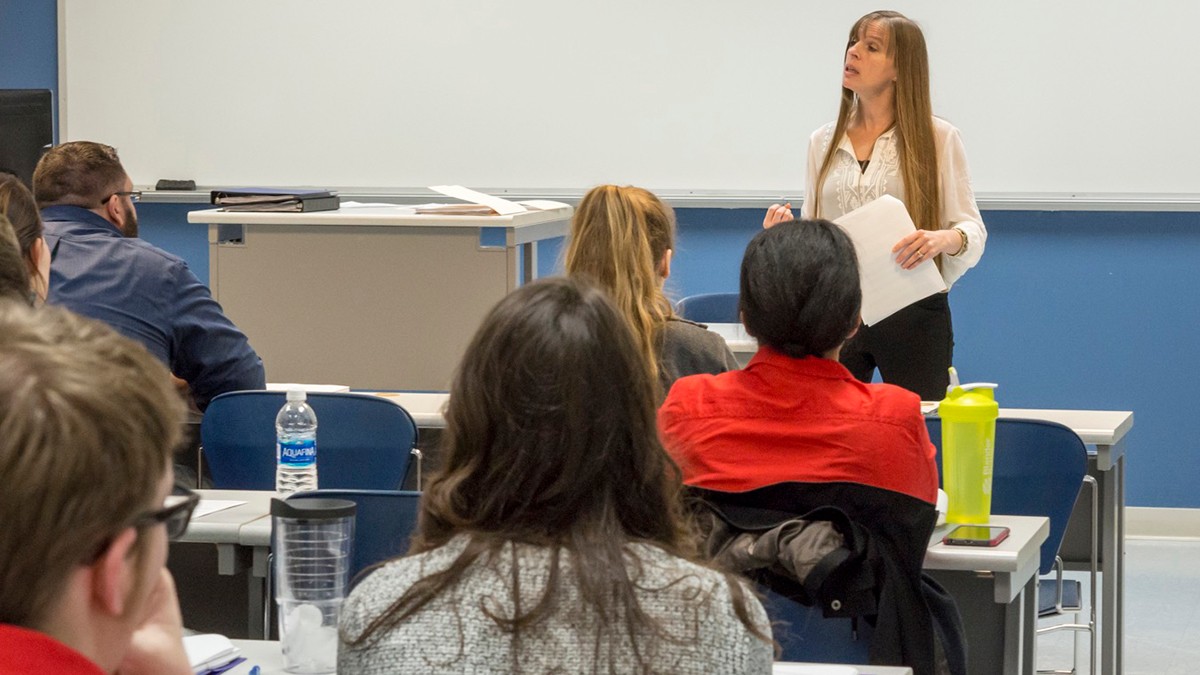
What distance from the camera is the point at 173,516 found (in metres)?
0.88

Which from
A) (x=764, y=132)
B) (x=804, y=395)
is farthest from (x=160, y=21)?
(x=804, y=395)

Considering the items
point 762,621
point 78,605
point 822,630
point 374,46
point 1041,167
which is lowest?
point 822,630

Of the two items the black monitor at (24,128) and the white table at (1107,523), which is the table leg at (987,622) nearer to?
the white table at (1107,523)

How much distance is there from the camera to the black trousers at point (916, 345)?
387cm

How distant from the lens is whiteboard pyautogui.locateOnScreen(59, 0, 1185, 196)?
5.37 metres

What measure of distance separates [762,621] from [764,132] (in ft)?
14.6

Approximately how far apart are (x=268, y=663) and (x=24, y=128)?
13.4ft

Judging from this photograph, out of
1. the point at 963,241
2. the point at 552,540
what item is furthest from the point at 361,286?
the point at 552,540

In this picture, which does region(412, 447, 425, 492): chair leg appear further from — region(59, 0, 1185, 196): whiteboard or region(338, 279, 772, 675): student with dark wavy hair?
region(59, 0, 1185, 196): whiteboard

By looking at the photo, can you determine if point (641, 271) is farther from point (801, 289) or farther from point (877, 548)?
point (877, 548)

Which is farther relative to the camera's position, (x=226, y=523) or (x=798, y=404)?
(x=226, y=523)

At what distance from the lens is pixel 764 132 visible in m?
5.66

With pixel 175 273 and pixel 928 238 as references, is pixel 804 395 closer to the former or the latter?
pixel 928 238

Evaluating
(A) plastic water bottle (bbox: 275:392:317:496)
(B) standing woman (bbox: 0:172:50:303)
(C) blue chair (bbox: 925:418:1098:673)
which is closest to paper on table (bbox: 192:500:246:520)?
(A) plastic water bottle (bbox: 275:392:317:496)
